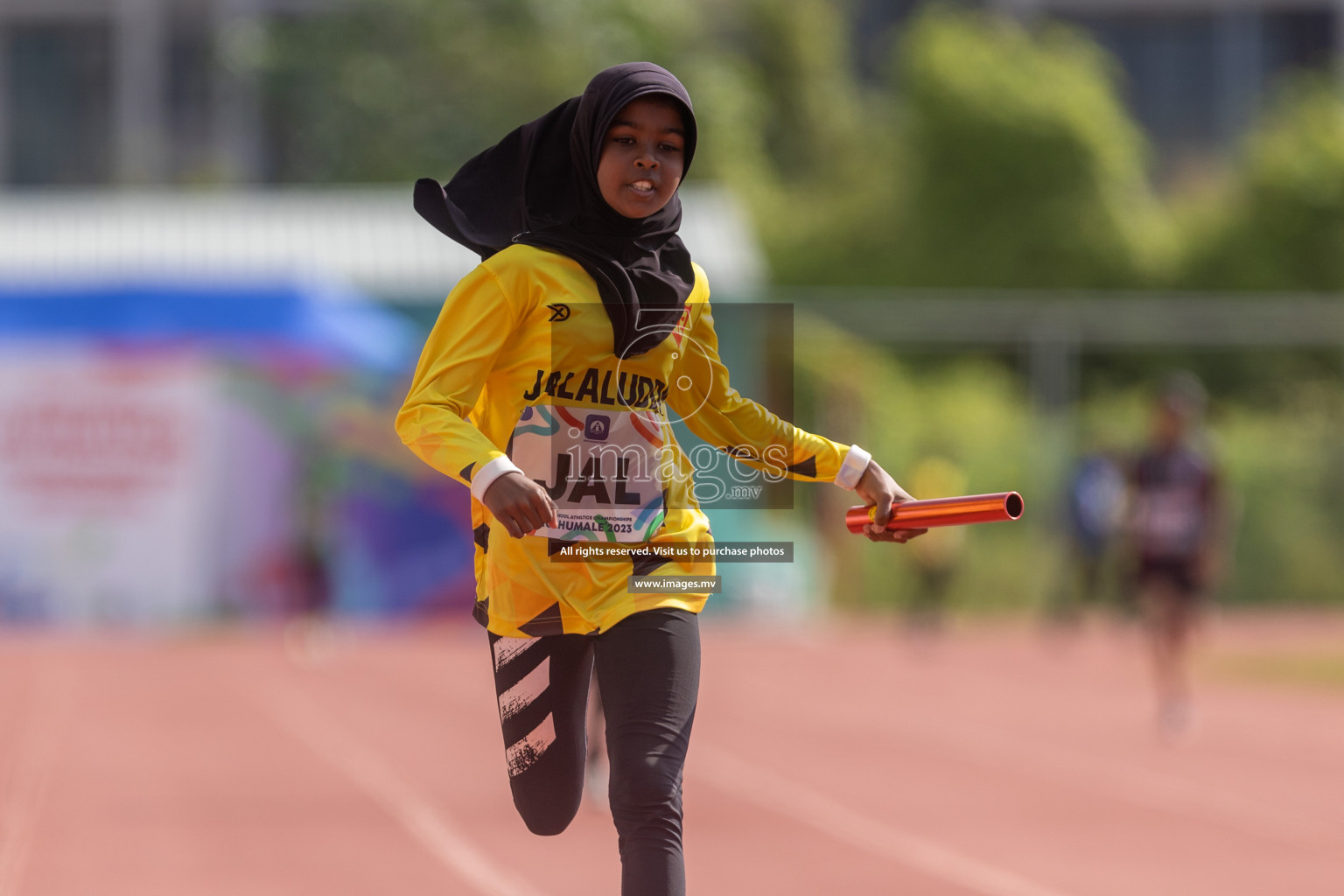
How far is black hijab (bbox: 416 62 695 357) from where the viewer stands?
13.2 ft

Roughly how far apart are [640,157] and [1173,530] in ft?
26.7

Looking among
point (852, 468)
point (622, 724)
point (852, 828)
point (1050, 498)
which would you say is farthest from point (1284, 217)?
point (622, 724)

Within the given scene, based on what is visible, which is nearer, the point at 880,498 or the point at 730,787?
the point at 880,498

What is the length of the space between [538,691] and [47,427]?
57.1 ft

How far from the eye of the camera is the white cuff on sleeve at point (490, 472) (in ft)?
12.1

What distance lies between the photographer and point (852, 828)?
8.20 m

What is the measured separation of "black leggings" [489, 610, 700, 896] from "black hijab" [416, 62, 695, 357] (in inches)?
24.2

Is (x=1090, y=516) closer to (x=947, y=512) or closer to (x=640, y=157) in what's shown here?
(x=947, y=512)

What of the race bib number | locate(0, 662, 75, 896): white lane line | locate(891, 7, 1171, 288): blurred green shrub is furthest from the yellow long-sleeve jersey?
locate(891, 7, 1171, 288): blurred green shrub

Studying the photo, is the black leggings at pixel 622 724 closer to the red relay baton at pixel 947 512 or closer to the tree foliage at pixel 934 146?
the red relay baton at pixel 947 512

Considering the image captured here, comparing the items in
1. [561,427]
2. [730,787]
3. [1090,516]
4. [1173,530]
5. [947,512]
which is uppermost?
[561,427]

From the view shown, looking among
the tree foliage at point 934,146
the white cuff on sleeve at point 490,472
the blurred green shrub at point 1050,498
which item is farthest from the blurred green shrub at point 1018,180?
the white cuff on sleeve at point 490,472

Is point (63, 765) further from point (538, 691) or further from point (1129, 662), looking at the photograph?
point (1129, 662)

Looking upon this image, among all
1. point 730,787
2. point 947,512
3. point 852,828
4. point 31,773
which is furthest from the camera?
point 31,773
